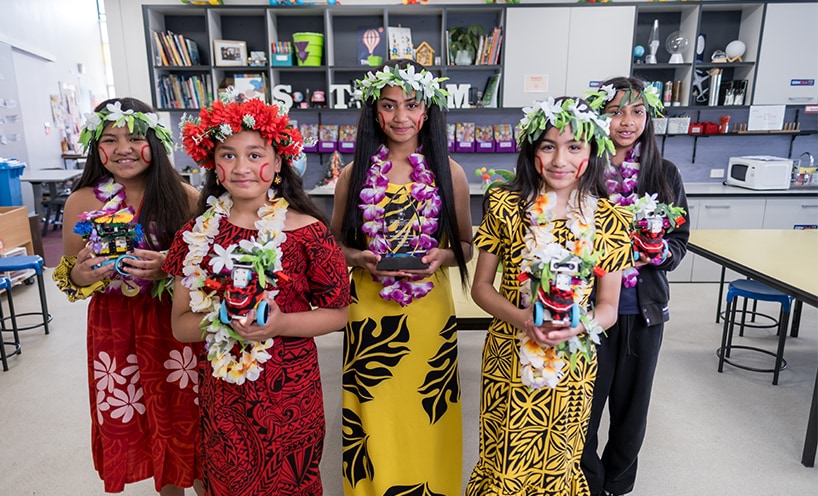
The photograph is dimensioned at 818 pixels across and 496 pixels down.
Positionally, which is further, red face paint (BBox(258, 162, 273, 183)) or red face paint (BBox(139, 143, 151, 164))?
red face paint (BBox(139, 143, 151, 164))

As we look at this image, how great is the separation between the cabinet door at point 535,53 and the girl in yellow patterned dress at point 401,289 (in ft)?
11.4

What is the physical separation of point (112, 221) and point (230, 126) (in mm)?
537

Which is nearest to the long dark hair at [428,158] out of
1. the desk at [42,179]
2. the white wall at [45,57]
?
the desk at [42,179]

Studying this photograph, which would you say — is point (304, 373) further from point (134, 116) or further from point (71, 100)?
point (71, 100)

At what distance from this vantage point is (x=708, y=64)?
16.3 feet

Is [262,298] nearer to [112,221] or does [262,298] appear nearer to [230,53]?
[112,221]

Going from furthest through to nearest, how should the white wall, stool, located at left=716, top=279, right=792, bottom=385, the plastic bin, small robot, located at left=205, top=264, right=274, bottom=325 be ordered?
1. the white wall
2. the plastic bin
3. stool, located at left=716, top=279, right=792, bottom=385
4. small robot, located at left=205, top=264, right=274, bottom=325

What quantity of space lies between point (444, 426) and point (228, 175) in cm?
113

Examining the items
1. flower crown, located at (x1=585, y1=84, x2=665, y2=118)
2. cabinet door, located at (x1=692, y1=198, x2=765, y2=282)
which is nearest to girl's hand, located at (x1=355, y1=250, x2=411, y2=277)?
flower crown, located at (x1=585, y1=84, x2=665, y2=118)

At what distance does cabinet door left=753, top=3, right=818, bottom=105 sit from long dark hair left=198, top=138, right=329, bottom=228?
5123 mm

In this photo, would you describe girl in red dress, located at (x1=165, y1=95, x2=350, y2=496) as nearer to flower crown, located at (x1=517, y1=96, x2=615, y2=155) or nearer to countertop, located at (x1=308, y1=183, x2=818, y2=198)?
flower crown, located at (x1=517, y1=96, x2=615, y2=155)

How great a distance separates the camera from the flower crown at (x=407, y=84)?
1672 mm

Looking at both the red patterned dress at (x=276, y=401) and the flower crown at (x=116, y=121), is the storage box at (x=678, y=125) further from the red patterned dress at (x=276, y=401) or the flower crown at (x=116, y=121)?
the flower crown at (x=116, y=121)

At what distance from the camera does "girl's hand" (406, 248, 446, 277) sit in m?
1.70
